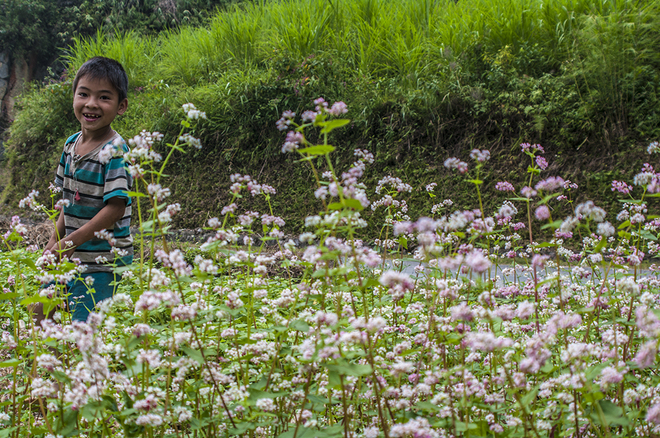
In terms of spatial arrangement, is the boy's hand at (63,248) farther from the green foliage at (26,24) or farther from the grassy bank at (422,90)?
the green foliage at (26,24)

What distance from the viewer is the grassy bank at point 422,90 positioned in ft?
16.3

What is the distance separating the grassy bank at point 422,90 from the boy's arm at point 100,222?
3.44 m

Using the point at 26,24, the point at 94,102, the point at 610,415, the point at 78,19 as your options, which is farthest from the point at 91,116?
the point at 26,24

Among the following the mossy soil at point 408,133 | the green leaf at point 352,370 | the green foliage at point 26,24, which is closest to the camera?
the green leaf at point 352,370

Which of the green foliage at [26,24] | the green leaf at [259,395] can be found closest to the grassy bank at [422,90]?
the green leaf at [259,395]

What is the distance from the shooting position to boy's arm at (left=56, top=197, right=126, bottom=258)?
2.37 m

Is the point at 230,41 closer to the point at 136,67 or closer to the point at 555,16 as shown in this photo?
the point at 136,67

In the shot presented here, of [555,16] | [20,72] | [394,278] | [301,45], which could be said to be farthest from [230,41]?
[20,72]

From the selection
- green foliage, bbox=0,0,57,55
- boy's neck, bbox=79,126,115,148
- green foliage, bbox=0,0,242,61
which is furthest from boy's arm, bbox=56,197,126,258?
green foliage, bbox=0,0,57,55

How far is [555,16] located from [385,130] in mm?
2746

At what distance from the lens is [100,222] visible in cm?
240

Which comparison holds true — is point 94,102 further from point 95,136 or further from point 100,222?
point 100,222

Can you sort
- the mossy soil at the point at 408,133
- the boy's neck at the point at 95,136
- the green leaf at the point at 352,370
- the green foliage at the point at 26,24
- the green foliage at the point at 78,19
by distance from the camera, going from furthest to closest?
the green foliage at the point at 26,24, the green foliage at the point at 78,19, the mossy soil at the point at 408,133, the boy's neck at the point at 95,136, the green leaf at the point at 352,370

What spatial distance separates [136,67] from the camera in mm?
9320
